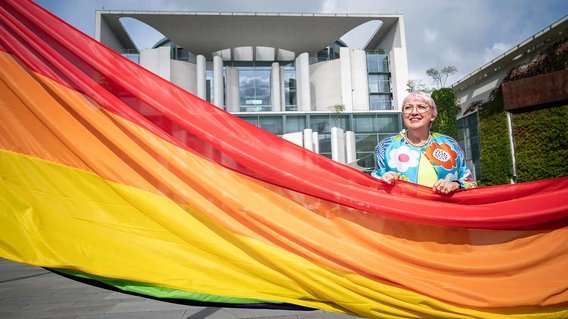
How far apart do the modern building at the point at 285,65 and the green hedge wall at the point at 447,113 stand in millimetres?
13526

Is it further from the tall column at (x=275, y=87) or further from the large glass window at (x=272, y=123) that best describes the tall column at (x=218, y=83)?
the large glass window at (x=272, y=123)

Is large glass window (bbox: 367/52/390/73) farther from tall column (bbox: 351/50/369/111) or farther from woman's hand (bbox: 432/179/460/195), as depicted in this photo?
woman's hand (bbox: 432/179/460/195)

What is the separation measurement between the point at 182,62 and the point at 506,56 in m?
36.9

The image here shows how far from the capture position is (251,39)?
47.0 metres

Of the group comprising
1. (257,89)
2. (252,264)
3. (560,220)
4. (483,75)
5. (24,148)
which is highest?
(257,89)

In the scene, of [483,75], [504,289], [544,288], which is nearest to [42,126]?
[504,289]

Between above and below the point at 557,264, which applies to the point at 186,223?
above

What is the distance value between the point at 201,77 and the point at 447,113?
101ft

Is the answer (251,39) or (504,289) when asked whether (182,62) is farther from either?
(504,289)

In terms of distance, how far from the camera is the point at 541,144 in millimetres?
13648

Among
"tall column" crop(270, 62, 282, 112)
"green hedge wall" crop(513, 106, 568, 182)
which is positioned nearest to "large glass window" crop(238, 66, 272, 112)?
"tall column" crop(270, 62, 282, 112)

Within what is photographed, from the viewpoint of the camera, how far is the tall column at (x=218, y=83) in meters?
44.1

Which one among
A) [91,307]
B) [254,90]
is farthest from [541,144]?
[254,90]

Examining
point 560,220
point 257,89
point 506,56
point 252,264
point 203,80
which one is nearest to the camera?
point 252,264
